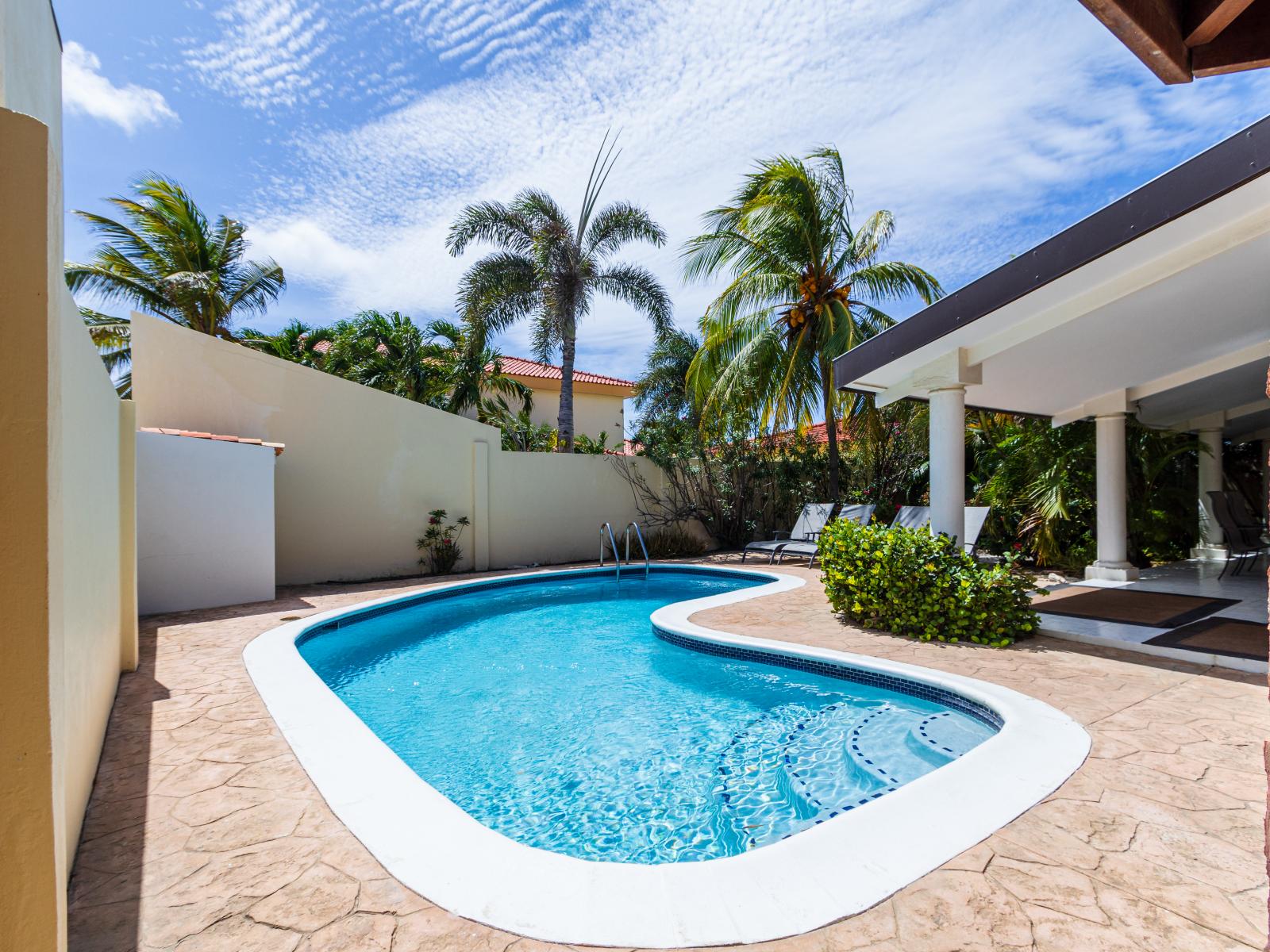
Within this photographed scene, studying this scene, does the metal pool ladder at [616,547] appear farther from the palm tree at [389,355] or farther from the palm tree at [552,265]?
the palm tree at [389,355]

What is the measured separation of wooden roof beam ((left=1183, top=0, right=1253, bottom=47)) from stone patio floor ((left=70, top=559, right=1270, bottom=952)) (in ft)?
9.42

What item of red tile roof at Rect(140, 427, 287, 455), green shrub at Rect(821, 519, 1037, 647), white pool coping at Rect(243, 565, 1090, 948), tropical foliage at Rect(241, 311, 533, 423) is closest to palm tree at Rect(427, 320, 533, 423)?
tropical foliage at Rect(241, 311, 533, 423)

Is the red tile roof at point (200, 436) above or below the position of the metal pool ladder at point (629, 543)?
above

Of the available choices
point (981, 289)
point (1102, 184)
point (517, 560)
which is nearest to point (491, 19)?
point (981, 289)

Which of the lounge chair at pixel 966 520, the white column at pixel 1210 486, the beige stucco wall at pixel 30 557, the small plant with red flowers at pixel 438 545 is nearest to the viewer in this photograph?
the beige stucco wall at pixel 30 557

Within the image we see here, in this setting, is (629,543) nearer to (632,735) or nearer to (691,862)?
(632,735)

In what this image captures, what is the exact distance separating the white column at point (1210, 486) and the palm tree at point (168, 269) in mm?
21992

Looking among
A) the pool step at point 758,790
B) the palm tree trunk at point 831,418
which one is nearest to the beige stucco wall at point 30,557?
the pool step at point 758,790

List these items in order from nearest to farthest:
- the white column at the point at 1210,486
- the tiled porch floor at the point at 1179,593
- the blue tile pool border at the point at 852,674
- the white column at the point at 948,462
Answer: the blue tile pool border at the point at 852,674, the tiled porch floor at the point at 1179,593, the white column at the point at 948,462, the white column at the point at 1210,486

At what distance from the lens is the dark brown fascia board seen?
405 cm

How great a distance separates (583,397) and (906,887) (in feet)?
78.5

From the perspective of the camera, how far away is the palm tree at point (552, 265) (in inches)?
613

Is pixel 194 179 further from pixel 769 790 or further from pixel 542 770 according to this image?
pixel 769 790

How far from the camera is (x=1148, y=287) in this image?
5488mm
